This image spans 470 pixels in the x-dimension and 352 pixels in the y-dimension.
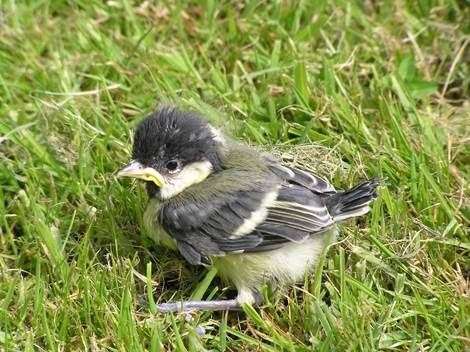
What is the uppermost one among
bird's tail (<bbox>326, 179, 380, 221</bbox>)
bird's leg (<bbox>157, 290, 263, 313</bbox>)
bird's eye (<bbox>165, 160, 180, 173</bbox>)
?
bird's eye (<bbox>165, 160, 180, 173</bbox>)

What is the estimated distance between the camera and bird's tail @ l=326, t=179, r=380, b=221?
8.25ft

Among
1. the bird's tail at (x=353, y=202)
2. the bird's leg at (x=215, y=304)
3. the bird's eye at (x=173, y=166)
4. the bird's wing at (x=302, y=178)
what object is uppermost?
the bird's eye at (x=173, y=166)

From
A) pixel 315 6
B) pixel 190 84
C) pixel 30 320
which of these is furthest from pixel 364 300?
pixel 315 6

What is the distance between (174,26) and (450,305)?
1643 millimetres

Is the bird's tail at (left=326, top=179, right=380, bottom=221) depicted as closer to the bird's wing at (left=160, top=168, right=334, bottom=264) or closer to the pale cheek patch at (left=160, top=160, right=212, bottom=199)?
the bird's wing at (left=160, top=168, right=334, bottom=264)

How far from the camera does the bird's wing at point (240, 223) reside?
244 cm

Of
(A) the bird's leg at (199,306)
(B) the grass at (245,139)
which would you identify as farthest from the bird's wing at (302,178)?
(A) the bird's leg at (199,306)

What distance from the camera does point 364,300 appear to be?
2.40 m

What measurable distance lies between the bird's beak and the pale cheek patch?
27mm

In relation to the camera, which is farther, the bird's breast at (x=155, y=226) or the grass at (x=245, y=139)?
the bird's breast at (x=155, y=226)

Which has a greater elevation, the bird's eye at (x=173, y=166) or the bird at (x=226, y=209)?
the bird's eye at (x=173, y=166)

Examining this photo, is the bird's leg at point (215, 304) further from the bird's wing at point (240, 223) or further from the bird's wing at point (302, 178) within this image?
the bird's wing at point (302, 178)

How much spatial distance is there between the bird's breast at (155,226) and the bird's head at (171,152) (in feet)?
0.11

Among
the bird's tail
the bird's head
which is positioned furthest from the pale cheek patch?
the bird's tail
